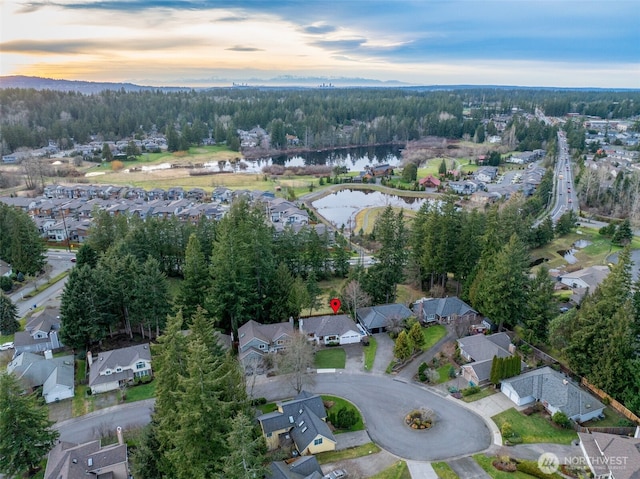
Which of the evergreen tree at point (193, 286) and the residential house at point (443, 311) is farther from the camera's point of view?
the residential house at point (443, 311)

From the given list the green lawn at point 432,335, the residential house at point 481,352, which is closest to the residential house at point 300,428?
the residential house at point 481,352

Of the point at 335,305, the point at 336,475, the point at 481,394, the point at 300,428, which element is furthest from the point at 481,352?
the point at 336,475

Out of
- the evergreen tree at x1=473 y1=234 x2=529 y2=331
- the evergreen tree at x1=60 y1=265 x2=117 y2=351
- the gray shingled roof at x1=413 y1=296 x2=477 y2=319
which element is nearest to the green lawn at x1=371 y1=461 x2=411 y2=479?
the evergreen tree at x1=473 y1=234 x2=529 y2=331

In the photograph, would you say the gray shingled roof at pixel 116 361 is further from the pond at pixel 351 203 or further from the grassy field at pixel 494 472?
the pond at pixel 351 203

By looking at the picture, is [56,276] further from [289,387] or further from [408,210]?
[408,210]

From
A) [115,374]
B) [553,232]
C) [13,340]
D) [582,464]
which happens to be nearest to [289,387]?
[115,374]

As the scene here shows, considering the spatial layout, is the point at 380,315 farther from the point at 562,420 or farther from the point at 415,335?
the point at 562,420
